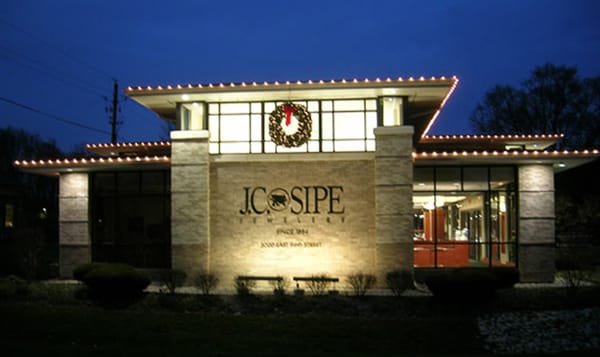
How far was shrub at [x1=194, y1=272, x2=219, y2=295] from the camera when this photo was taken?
57.4ft

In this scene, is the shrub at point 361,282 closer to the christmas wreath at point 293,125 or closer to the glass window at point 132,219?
the christmas wreath at point 293,125

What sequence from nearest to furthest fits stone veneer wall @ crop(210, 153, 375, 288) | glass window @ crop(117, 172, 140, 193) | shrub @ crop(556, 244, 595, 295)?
shrub @ crop(556, 244, 595, 295) → stone veneer wall @ crop(210, 153, 375, 288) → glass window @ crop(117, 172, 140, 193)

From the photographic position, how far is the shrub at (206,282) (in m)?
17.5

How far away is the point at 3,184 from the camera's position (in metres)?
53.1

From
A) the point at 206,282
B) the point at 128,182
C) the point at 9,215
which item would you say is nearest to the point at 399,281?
the point at 206,282

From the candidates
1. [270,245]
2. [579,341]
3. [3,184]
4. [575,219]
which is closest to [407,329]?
[579,341]

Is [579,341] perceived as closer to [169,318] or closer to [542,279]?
[542,279]

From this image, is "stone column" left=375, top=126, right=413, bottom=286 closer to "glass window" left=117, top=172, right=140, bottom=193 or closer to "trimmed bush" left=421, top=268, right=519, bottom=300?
"trimmed bush" left=421, top=268, right=519, bottom=300

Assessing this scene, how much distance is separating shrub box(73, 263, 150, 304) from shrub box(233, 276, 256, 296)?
97.2 inches

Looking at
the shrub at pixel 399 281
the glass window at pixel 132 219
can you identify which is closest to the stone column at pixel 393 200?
the shrub at pixel 399 281

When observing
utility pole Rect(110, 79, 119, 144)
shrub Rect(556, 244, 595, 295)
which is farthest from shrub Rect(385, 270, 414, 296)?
utility pole Rect(110, 79, 119, 144)

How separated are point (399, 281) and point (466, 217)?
4.69 m

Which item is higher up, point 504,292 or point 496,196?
point 496,196

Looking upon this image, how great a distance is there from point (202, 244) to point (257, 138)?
3722 mm
